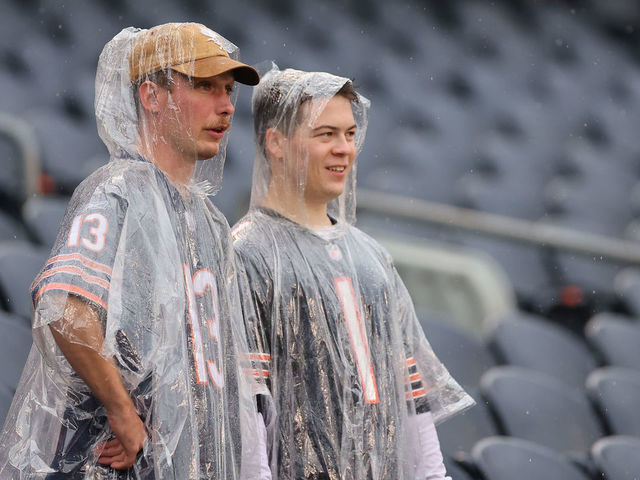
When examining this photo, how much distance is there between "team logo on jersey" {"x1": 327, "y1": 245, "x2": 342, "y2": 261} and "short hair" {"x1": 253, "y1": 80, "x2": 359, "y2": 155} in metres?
0.24

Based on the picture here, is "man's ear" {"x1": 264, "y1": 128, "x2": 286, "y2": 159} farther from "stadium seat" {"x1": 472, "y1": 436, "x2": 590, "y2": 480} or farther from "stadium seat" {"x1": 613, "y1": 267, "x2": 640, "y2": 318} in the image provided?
"stadium seat" {"x1": 613, "y1": 267, "x2": 640, "y2": 318}

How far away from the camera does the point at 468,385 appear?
3.57 m

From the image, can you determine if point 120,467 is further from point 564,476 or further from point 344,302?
point 564,476

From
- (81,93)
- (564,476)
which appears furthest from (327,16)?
(564,476)

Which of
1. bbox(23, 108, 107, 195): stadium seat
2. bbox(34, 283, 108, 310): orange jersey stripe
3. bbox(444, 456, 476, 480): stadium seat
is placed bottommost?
bbox(444, 456, 476, 480): stadium seat

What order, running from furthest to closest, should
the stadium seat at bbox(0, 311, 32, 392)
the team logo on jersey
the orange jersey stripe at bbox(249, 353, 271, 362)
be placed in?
the stadium seat at bbox(0, 311, 32, 392) < the team logo on jersey < the orange jersey stripe at bbox(249, 353, 271, 362)

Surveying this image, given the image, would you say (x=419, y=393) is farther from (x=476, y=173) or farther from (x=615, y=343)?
(x=476, y=173)

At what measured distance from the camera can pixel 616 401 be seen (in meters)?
3.40

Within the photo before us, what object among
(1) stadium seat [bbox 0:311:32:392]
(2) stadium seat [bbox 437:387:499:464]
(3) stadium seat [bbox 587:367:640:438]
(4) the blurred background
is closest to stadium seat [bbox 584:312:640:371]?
(4) the blurred background

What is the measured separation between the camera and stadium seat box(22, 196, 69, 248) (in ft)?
11.8

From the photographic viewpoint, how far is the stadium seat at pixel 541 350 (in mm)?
3768

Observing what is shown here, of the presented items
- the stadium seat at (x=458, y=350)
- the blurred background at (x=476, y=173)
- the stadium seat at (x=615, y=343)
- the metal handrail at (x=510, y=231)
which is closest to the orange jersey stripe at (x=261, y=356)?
the blurred background at (x=476, y=173)

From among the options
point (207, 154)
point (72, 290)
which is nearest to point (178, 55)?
point (207, 154)

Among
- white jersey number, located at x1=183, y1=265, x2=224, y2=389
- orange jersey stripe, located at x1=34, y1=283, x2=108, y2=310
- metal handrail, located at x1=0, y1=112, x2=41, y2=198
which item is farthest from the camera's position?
metal handrail, located at x1=0, y1=112, x2=41, y2=198
